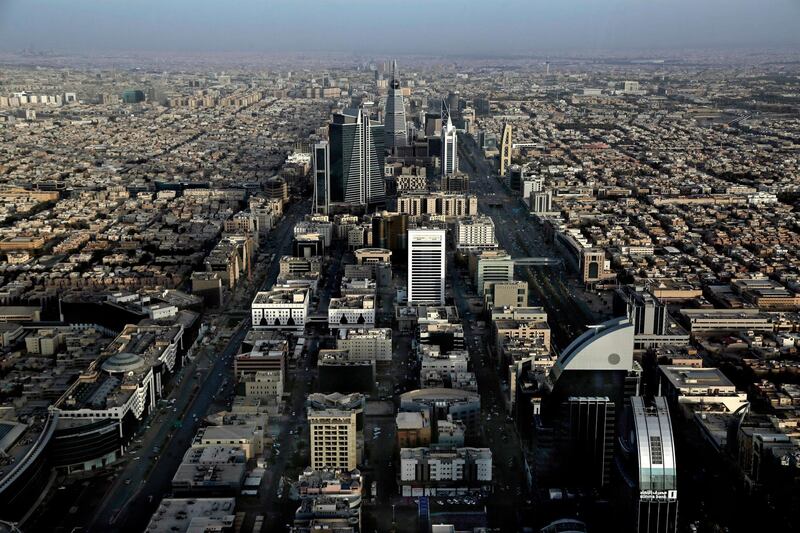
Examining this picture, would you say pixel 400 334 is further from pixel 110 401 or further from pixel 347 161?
pixel 347 161

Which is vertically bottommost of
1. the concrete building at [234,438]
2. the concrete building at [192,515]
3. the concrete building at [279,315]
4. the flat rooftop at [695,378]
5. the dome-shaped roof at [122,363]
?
the concrete building at [192,515]

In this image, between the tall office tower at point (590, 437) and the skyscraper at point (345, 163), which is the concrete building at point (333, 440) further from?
the skyscraper at point (345, 163)

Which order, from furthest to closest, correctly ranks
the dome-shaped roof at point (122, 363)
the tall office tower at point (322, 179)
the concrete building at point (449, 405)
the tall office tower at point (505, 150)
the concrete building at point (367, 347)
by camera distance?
the tall office tower at point (505, 150) < the tall office tower at point (322, 179) < the concrete building at point (367, 347) < the dome-shaped roof at point (122, 363) < the concrete building at point (449, 405)

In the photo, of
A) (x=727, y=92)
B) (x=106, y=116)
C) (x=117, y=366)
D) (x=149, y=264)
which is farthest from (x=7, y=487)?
(x=727, y=92)

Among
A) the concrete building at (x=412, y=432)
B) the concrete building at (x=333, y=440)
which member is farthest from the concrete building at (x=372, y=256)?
the concrete building at (x=333, y=440)

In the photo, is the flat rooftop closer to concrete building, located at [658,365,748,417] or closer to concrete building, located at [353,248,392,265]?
concrete building, located at [658,365,748,417]

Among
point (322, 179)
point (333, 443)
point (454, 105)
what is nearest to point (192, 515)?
point (333, 443)

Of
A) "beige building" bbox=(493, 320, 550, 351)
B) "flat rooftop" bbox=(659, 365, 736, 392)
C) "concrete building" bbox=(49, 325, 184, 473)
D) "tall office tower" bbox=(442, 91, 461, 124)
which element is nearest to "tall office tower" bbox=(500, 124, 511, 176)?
"tall office tower" bbox=(442, 91, 461, 124)
